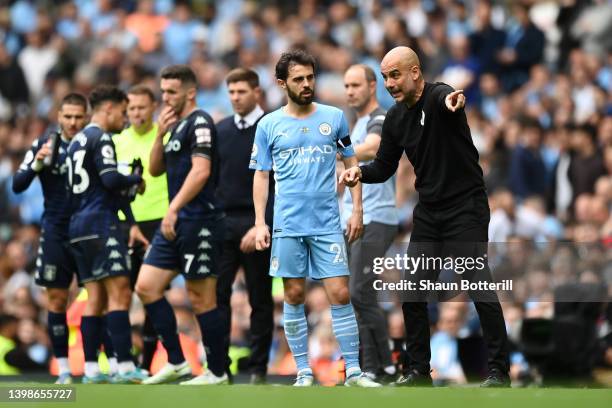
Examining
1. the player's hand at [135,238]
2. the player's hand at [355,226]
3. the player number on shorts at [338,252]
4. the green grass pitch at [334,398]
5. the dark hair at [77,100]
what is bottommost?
the green grass pitch at [334,398]

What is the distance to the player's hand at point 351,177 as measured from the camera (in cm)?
1042

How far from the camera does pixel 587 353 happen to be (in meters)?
11.6

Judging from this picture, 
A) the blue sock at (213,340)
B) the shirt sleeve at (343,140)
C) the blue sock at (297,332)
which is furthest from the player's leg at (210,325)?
the shirt sleeve at (343,140)

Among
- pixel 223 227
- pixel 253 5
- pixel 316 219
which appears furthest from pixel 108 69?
pixel 316 219

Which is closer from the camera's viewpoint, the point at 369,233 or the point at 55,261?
the point at 369,233

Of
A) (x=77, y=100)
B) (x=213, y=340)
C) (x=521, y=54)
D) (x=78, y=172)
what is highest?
(x=521, y=54)

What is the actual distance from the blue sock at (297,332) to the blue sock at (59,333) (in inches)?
94.0

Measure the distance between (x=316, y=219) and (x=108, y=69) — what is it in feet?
40.5

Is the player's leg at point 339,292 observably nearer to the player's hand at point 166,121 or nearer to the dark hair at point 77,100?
the player's hand at point 166,121

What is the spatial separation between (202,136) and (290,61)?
124cm

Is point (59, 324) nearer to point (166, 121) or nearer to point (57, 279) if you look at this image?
point (57, 279)

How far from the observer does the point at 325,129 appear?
10.8 metres

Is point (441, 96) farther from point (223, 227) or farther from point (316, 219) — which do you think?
point (223, 227)

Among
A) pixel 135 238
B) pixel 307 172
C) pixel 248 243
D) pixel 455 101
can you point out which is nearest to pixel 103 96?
pixel 135 238
